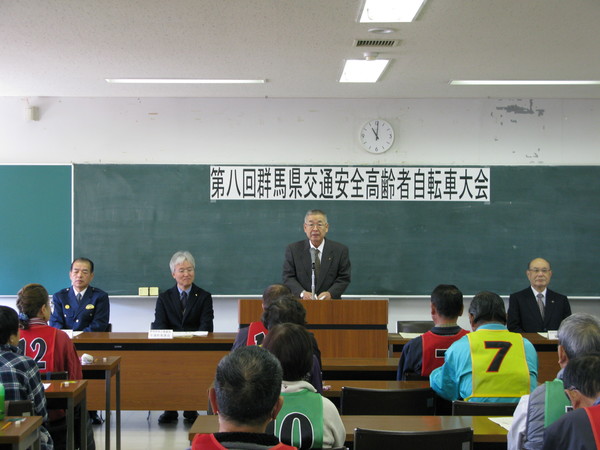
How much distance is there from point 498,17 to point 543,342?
7.91 feet

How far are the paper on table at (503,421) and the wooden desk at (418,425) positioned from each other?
0.02m

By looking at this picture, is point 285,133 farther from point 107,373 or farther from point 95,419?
point 107,373

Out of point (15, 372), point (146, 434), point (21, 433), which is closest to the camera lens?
point (21, 433)

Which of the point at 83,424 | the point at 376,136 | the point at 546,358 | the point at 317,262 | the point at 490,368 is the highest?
the point at 376,136

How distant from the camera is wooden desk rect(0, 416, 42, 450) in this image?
2.73m

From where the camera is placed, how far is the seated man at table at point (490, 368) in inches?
131

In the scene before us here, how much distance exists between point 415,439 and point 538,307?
171 inches

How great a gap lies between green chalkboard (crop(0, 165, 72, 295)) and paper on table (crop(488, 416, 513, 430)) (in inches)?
209

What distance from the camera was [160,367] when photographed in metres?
5.63

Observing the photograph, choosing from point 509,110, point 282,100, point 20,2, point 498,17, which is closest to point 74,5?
point 20,2

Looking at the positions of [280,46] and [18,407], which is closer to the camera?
[18,407]

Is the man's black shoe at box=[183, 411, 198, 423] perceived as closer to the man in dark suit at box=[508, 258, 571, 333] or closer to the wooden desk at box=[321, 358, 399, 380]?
the wooden desk at box=[321, 358, 399, 380]

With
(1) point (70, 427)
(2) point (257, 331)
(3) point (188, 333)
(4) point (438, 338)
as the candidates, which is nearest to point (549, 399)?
(4) point (438, 338)

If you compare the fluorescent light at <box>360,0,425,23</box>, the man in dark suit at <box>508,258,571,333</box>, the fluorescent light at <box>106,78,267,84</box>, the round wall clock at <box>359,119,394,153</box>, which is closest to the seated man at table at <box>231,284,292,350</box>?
the fluorescent light at <box>360,0,425,23</box>
